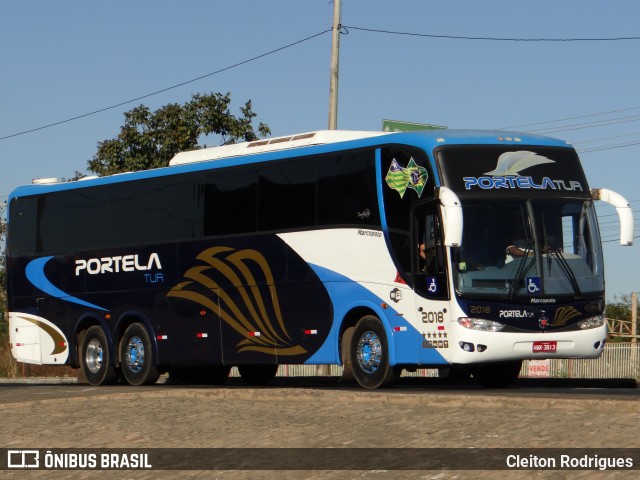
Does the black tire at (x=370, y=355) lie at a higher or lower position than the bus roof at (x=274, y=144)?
lower

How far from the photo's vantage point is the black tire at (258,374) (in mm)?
27328

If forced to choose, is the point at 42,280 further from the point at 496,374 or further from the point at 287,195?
the point at 496,374

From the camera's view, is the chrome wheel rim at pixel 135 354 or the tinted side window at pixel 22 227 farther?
the tinted side window at pixel 22 227

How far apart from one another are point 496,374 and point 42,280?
9968mm

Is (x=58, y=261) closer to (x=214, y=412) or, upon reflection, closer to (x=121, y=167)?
(x=214, y=412)

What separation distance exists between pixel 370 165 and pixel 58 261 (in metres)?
8.85

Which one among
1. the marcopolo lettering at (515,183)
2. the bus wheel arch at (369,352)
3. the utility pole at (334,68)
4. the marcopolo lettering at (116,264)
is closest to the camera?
the marcopolo lettering at (515,183)

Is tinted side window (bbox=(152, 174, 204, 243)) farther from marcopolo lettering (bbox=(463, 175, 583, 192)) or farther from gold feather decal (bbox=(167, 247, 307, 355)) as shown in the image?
marcopolo lettering (bbox=(463, 175, 583, 192))

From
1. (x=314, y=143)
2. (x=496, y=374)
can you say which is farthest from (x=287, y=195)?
(x=496, y=374)

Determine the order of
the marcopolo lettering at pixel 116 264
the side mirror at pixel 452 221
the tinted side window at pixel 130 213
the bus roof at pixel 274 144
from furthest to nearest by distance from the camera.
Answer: the tinted side window at pixel 130 213, the marcopolo lettering at pixel 116 264, the bus roof at pixel 274 144, the side mirror at pixel 452 221

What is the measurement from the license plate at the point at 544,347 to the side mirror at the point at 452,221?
1.92 meters

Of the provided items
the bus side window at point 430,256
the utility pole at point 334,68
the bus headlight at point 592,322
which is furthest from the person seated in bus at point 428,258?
the utility pole at point 334,68

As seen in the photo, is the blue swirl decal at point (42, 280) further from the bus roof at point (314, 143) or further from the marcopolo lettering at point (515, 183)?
the marcopolo lettering at point (515, 183)

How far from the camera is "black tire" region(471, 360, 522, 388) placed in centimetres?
2292
